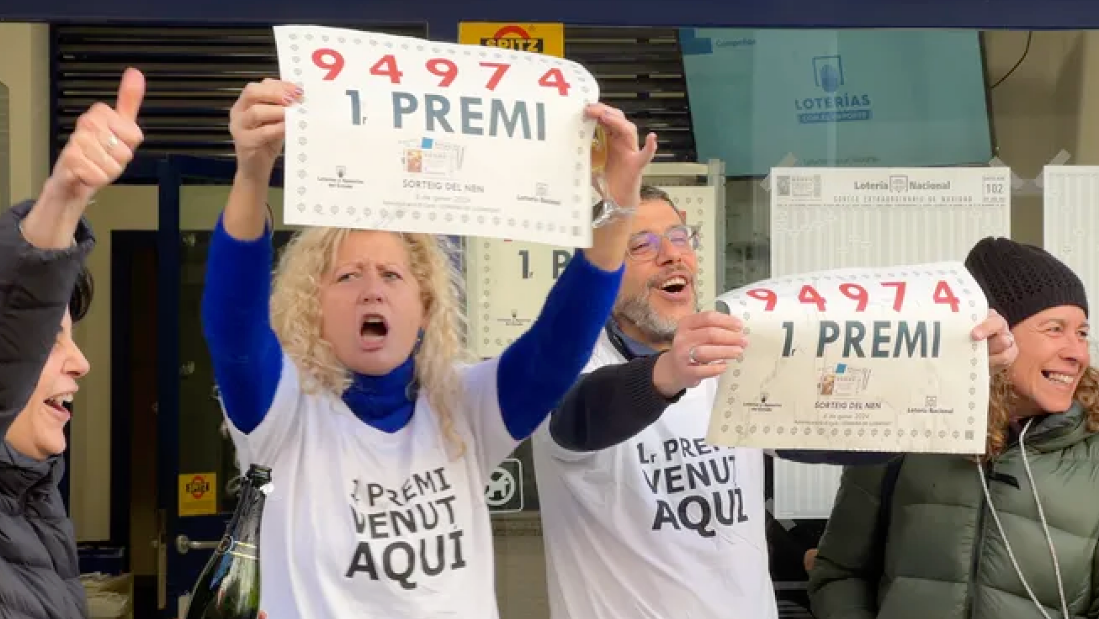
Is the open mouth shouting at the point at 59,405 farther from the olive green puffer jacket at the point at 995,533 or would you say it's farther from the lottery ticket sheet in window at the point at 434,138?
the olive green puffer jacket at the point at 995,533

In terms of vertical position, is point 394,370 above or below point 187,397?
above

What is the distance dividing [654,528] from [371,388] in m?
0.70

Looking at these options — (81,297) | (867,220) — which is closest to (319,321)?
(81,297)

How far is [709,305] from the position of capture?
159 inches

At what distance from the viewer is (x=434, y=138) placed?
249 cm

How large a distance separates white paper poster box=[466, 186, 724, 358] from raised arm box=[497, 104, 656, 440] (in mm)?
1387

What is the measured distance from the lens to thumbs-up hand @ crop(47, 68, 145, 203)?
178 cm

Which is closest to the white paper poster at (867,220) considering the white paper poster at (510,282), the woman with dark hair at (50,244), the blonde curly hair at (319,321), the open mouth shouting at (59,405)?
the white paper poster at (510,282)

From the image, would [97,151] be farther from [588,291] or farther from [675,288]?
[675,288]

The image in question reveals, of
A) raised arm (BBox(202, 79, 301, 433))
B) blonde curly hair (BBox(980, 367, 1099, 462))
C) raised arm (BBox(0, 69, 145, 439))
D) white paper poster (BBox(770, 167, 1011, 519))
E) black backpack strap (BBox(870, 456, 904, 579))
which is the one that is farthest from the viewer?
white paper poster (BBox(770, 167, 1011, 519))

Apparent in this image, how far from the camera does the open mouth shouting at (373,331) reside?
102 inches

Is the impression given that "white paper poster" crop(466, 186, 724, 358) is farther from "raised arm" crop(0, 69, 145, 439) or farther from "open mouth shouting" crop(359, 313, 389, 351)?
"raised arm" crop(0, 69, 145, 439)

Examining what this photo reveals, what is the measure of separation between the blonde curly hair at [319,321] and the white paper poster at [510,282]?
1207 mm

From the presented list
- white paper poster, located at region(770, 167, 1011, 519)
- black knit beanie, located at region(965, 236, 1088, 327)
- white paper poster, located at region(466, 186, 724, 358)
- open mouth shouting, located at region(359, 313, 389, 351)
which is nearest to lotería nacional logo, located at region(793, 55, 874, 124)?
white paper poster, located at region(770, 167, 1011, 519)
